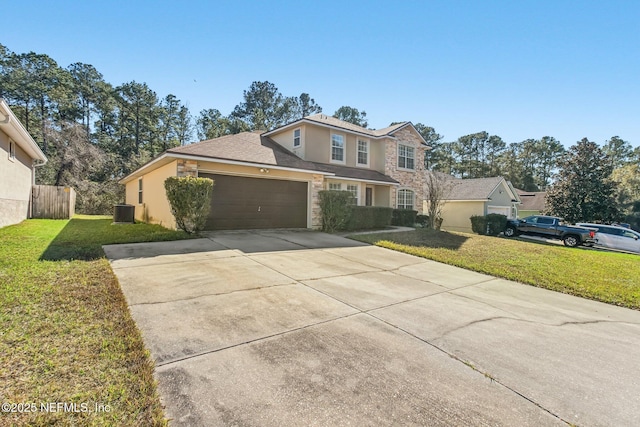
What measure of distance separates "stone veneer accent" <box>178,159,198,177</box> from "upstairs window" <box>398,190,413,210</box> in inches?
508

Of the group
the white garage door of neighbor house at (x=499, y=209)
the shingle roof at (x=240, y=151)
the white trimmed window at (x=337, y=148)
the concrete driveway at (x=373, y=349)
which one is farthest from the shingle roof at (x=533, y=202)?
the concrete driveway at (x=373, y=349)

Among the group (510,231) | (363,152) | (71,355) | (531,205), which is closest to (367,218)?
(363,152)

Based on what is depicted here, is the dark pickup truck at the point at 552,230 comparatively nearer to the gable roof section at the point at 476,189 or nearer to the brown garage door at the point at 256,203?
the gable roof section at the point at 476,189

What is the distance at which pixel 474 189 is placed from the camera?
25.1 meters

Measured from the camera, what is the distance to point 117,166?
31.0m

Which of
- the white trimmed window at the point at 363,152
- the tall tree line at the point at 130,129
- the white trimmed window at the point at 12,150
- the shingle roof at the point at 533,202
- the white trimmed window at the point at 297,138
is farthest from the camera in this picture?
the shingle roof at the point at 533,202

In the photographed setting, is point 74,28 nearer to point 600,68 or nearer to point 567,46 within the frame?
point 567,46

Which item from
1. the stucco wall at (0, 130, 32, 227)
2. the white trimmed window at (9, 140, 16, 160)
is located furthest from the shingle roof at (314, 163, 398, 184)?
the white trimmed window at (9, 140, 16, 160)

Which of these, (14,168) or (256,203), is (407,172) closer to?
(256,203)

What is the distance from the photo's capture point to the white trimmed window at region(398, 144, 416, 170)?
18906mm

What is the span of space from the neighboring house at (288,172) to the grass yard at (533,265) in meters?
3.55

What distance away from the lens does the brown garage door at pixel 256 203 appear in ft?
35.0

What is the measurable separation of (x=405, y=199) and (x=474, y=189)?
32.7 ft

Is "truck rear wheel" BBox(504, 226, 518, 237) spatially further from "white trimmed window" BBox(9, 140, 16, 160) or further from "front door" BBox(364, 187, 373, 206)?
"white trimmed window" BBox(9, 140, 16, 160)
